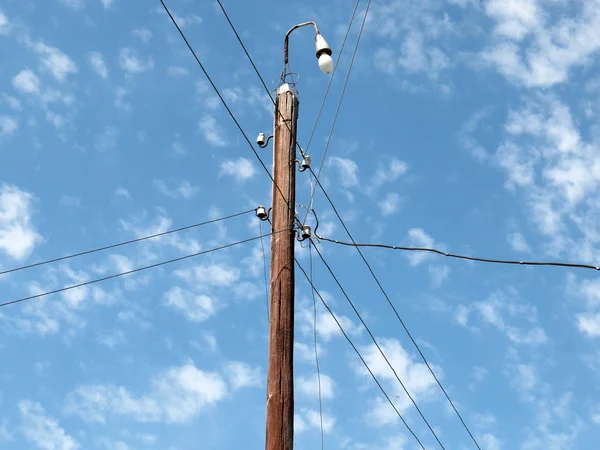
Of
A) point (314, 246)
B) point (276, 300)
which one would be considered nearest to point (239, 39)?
point (314, 246)

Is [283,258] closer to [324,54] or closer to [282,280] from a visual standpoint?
[282,280]

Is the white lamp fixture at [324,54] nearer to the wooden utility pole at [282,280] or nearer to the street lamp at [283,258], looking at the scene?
the street lamp at [283,258]

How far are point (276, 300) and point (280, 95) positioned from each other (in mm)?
2617

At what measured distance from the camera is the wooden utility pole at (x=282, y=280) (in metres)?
7.00

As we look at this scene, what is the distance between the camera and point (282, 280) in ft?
25.5

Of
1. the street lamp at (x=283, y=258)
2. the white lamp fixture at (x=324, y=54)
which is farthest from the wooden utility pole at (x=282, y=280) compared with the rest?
the white lamp fixture at (x=324, y=54)

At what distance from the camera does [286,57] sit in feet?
31.8

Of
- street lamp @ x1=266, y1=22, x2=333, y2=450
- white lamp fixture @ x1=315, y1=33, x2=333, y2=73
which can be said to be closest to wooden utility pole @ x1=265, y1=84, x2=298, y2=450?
street lamp @ x1=266, y1=22, x2=333, y2=450

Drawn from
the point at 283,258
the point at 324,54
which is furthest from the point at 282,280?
the point at 324,54

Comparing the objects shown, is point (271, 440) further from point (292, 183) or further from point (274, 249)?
point (292, 183)

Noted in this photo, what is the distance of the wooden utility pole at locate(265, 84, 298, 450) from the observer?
7004 millimetres

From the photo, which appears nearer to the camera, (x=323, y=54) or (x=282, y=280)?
(x=282, y=280)

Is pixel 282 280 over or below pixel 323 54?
below

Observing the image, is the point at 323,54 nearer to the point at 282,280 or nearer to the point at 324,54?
the point at 324,54
